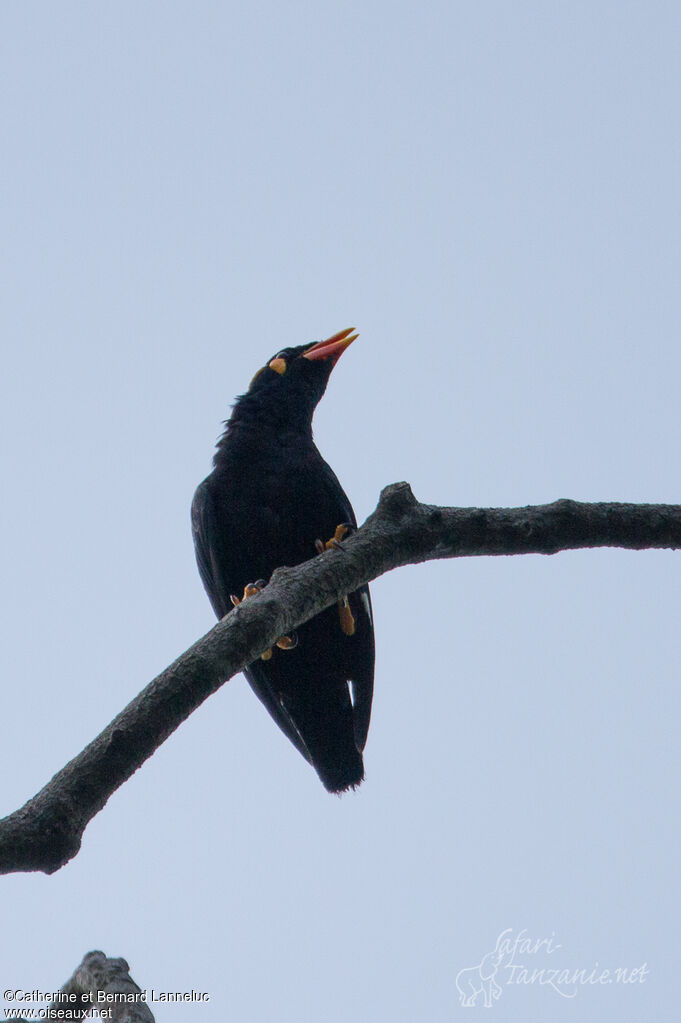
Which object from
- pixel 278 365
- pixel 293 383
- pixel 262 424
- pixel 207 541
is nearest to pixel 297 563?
pixel 207 541

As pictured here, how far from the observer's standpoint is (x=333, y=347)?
5117 millimetres

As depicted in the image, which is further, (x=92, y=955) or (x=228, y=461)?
(x=228, y=461)

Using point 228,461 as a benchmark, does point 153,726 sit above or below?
below

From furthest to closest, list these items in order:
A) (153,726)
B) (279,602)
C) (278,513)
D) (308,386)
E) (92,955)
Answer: (308,386) < (278,513) < (279,602) < (92,955) < (153,726)

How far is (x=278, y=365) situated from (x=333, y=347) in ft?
0.97

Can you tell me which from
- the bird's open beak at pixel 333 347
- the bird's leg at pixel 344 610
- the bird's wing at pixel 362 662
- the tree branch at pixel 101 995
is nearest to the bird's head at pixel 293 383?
the bird's open beak at pixel 333 347

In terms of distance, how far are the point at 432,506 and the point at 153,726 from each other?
113cm

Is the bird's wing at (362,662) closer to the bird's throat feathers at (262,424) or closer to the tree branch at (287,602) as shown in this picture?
the bird's throat feathers at (262,424)

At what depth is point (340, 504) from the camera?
4.33 m

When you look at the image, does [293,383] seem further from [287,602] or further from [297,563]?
[287,602]

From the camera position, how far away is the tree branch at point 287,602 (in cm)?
152

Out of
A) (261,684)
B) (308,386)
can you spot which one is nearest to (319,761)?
(261,684)

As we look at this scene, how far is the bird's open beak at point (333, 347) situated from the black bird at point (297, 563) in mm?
771

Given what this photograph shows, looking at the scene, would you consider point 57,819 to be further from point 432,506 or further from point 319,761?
point 319,761
